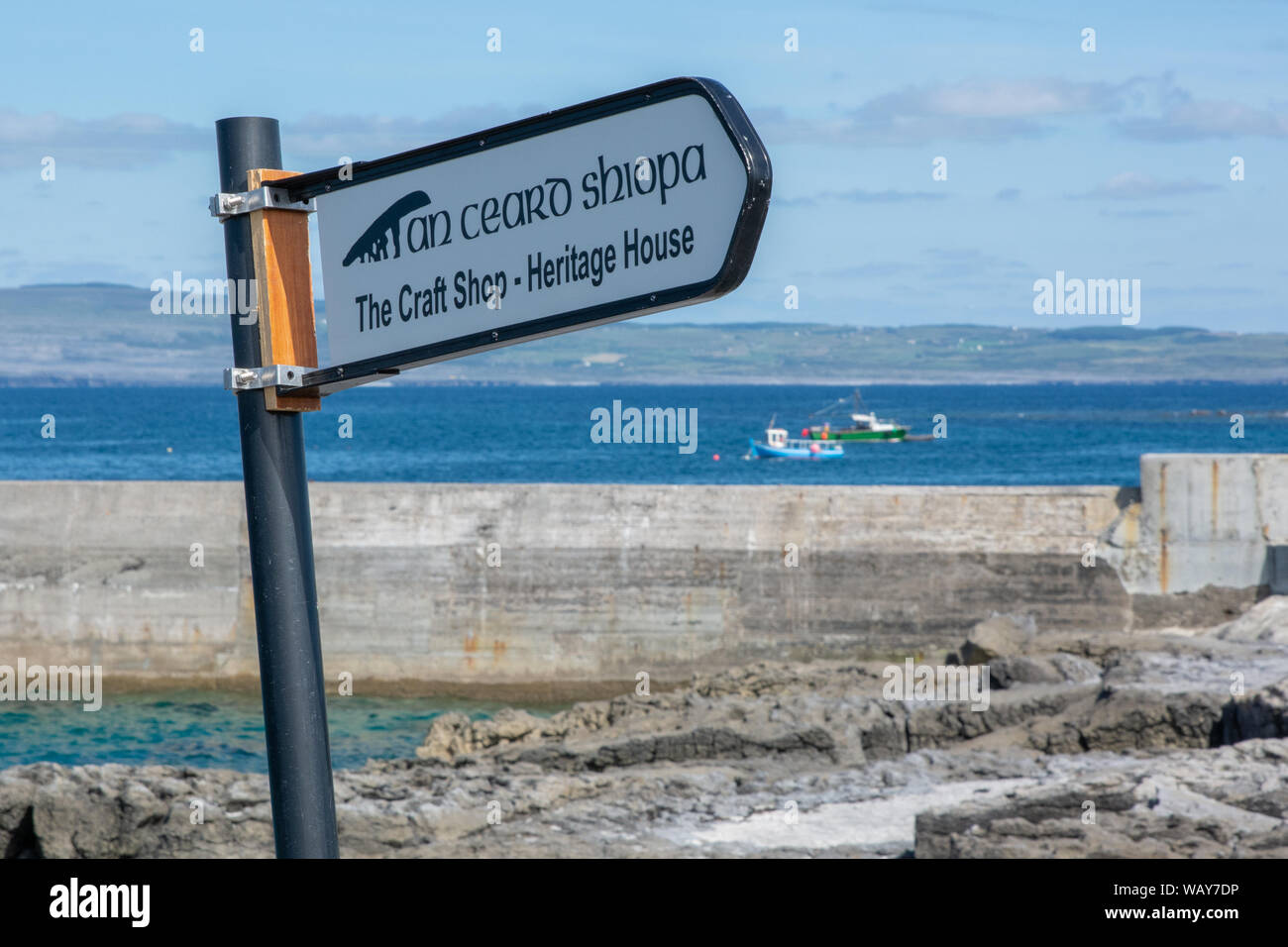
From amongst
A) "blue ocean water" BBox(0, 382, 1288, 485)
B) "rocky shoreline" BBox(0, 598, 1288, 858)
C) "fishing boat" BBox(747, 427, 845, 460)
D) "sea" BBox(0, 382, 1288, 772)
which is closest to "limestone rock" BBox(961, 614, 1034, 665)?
"rocky shoreline" BBox(0, 598, 1288, 858)

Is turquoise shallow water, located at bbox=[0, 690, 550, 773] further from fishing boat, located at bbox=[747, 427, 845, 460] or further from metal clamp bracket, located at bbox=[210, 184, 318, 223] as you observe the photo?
fishing boat, located at bbox=[747, 427, 845, 460]

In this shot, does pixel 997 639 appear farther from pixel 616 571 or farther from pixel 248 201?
pixel 248 201

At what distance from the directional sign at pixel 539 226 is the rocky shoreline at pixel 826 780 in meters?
6.26

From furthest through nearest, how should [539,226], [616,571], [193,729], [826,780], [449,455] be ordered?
1. [449,455]
2. [616,571]
3. [193,729]
4. [826,780]
5. [539,226]

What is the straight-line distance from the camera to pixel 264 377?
221 cm

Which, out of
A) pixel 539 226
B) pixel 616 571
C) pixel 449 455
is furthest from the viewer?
pixel 449 455

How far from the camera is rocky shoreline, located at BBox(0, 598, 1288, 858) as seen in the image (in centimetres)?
849

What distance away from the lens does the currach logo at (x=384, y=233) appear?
7.35 ft

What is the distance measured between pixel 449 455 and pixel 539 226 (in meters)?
68.2

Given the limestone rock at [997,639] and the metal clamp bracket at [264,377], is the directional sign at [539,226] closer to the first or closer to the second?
the metal clamp bracket at [264,377]

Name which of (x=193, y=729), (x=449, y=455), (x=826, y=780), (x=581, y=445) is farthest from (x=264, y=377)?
(x=581, y=445)

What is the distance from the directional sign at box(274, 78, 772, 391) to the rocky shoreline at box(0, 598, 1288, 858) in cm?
626

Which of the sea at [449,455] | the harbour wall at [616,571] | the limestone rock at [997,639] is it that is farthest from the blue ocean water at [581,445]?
the limestone rock at [997,639]
